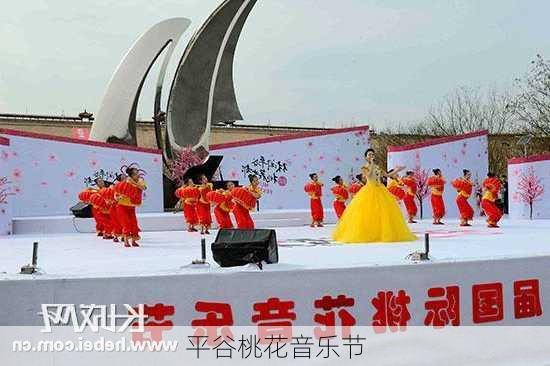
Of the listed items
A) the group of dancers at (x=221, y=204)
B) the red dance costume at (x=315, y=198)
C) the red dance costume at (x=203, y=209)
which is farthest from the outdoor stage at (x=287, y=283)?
the red dance costume at (x=315, y=198)

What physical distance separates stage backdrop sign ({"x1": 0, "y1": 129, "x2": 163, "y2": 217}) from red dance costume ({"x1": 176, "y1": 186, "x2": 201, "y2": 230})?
16.1 ft

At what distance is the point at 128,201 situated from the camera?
8594mm

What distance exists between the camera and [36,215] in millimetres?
14805

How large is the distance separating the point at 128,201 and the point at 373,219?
3254 millimetres

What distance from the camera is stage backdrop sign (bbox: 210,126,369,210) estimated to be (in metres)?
18.6

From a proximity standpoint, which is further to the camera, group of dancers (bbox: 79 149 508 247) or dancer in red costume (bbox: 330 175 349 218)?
dancer in red costume (bbox: 330 175 349 218)

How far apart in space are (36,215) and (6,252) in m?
7.73

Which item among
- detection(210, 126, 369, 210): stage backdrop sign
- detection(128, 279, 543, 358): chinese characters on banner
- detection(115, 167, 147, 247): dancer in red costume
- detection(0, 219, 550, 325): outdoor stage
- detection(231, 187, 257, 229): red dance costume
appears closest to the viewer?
detection(0, 219, 550, 325): outdoor stage

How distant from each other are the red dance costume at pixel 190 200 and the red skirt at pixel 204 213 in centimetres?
13

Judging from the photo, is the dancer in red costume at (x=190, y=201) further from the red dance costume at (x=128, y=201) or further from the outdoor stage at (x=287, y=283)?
the outdoor stage at (x=287, y=283)

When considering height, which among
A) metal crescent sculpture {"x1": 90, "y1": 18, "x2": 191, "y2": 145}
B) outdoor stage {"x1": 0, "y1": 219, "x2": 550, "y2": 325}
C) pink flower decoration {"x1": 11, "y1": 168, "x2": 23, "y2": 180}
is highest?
metal crescent sculpture {"x1": 90, "y1": 18, "x2": 191, "y2": 145}

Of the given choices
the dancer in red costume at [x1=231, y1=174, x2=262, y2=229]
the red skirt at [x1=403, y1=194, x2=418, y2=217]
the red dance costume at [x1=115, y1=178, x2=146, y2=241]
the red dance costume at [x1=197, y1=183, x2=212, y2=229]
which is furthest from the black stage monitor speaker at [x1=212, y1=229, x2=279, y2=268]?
the red skirt at [x1=403, y1=194, x2=418, y2=217]

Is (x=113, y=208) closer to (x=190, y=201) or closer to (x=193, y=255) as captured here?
(x=190, y=201)

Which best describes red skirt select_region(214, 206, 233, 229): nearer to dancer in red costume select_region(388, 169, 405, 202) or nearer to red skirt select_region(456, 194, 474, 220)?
dancer in red costume select_region(388, 169, 405, 202)
